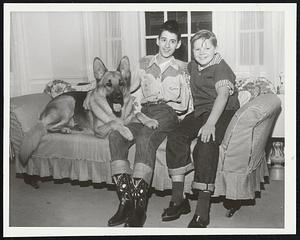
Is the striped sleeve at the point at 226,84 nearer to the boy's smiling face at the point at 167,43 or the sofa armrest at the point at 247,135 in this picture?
the sofa armrest at the point at 247,135

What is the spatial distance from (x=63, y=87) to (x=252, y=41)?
2.87ft

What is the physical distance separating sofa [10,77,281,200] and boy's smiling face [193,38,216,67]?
0.19 metres

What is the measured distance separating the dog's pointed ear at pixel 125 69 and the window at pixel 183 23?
0.13 metres

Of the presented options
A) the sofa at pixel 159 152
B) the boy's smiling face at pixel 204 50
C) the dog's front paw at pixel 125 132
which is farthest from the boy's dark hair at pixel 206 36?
the dog's front paw at pixel 125 132

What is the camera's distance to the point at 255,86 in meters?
2.12

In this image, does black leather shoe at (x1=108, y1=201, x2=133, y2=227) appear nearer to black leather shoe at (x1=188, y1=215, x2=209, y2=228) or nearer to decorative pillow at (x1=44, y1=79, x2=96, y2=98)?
black leather shoe at (x1=188, y1=215, x2=209, y2=228)

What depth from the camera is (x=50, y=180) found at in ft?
7.29

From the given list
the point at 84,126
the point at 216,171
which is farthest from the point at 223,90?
the point at 84,126

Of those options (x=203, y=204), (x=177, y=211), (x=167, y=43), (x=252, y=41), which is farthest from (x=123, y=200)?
(x=252, y=41)

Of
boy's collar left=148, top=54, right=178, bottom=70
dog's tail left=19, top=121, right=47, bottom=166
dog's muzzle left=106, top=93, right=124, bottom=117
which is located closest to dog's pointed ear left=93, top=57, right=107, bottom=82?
dog's muzzle left=106, top=93, right=124, bottom=117

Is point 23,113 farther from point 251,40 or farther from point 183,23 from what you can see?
point 251,40

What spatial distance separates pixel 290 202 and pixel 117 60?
3.22 ft

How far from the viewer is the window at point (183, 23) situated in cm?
207

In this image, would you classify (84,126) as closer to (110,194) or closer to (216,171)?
(110,194)
